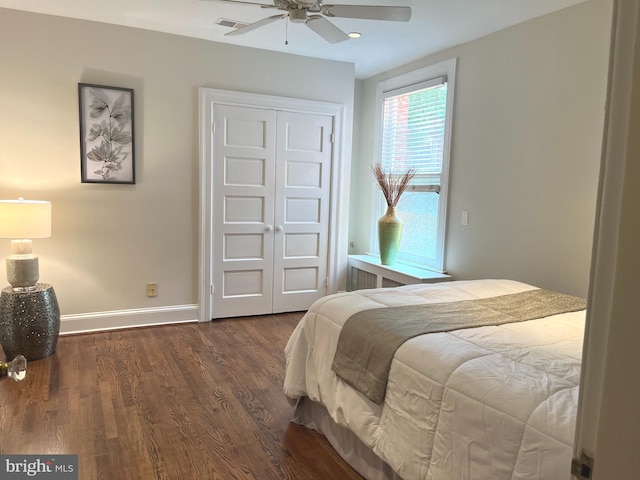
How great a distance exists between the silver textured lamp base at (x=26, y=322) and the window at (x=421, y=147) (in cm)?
311

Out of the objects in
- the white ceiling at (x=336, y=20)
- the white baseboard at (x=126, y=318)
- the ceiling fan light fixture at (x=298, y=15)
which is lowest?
the white baseboard at (x=126, y=318)

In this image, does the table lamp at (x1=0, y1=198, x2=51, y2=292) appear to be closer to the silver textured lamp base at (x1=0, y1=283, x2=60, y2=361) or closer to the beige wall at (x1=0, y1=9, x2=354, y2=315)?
the silver textured lamp base at (x1=0, y1=283, x2=60, y2=361)

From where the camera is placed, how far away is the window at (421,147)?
418 centimetres

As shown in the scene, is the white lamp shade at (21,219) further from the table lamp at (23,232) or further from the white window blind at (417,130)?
the white window blind at (417,130)

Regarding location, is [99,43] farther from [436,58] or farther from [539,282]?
[539,282]

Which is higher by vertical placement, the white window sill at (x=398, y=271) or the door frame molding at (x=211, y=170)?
the door frame molding at (x=211, y=170)

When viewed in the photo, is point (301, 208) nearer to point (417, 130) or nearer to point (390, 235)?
point (390, 235)

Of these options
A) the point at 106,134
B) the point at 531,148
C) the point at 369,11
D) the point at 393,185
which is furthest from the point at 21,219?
the point at 531,148

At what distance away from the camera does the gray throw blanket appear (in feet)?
6.28

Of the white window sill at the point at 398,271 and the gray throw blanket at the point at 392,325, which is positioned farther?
the white window sill at the point at 398,271

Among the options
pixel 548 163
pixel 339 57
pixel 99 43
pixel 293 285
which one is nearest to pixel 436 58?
pixel 339 57

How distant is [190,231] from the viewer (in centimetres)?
422

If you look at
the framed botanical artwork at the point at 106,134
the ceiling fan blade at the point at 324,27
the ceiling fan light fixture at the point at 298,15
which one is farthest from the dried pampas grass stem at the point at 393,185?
the framed botanical artwork at the point at 106,134

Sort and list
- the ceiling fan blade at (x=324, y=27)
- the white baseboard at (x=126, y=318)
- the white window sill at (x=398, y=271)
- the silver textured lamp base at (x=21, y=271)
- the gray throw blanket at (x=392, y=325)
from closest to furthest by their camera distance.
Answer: the gray throw blanket at (x=392, y=325) < the ceiling fan blade at (x=324, y=27) < the silver textured lamp base at (x=21, y=271) < the white baseboard at (x=126, y=318) < the white window sill at (x=398, y=271)
